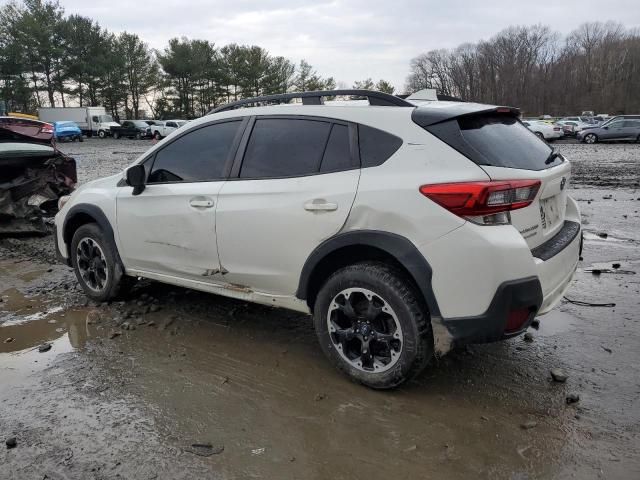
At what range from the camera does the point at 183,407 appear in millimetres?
3268

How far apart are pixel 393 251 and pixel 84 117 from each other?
5541 centimetres

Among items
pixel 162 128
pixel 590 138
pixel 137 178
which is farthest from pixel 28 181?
pixel 162 128

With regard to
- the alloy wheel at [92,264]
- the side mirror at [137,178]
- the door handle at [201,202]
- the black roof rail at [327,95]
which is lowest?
the alloy wheel at [92,264]

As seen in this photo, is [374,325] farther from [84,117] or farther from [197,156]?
[84,117]

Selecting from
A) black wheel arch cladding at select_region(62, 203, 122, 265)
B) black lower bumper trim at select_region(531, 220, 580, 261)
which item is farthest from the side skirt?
black lower bumper trim at select_region(531, 220, 580, 261)

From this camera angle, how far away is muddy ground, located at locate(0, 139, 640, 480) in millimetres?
2703

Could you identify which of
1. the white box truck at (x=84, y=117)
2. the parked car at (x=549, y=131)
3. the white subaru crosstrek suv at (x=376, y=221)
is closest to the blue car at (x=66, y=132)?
the white box truck at (x=84, y=117)

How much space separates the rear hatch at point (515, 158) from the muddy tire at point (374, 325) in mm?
768

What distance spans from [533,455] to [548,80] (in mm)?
100634

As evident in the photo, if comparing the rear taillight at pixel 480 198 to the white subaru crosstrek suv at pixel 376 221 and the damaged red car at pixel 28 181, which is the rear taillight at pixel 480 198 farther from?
the damaged red car at pixel 28 181

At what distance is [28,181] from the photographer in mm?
8625

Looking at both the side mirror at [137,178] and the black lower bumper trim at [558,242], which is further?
the side mirror at [137,178]

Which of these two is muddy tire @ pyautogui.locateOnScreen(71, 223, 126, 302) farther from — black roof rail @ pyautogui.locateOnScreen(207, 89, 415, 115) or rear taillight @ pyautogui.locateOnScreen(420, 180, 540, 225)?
rear taillight @ pyautogui.locateOnScreen(420, 180, 540, 225)

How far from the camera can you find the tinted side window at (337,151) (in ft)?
11.1
